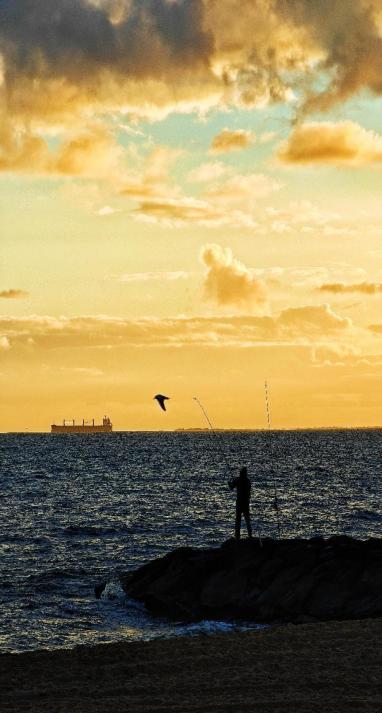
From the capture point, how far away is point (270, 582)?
72.9 feet

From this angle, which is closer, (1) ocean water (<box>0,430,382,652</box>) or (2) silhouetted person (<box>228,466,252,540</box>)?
(1) ocean water (<box>0,430,382,652</box>)

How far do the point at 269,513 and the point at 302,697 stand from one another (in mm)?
38232

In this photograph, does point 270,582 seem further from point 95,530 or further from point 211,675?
point 95,530

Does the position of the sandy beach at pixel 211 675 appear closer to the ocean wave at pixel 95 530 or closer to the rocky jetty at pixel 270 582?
the rocky jetty at pixel 270 582

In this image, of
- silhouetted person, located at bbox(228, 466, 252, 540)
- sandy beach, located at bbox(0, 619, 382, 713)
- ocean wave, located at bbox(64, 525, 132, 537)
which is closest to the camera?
sandy beach, located at bbox(0, 619, 382, 713)

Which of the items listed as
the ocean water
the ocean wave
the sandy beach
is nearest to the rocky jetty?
the ocean water

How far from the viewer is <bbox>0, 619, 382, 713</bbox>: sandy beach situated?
11.0 m

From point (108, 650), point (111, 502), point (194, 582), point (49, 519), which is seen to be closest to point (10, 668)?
point (108, 650)

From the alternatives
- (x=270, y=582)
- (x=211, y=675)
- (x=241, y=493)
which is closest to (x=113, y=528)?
(x=241, y=493)

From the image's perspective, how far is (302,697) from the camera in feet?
36.4

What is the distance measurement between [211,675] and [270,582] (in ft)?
33.3

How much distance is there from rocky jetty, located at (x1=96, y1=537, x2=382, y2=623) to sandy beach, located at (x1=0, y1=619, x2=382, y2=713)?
16.6 ft

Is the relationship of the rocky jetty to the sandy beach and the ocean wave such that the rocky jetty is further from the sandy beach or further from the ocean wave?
the ocean wave

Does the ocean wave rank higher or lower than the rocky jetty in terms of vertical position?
lower
